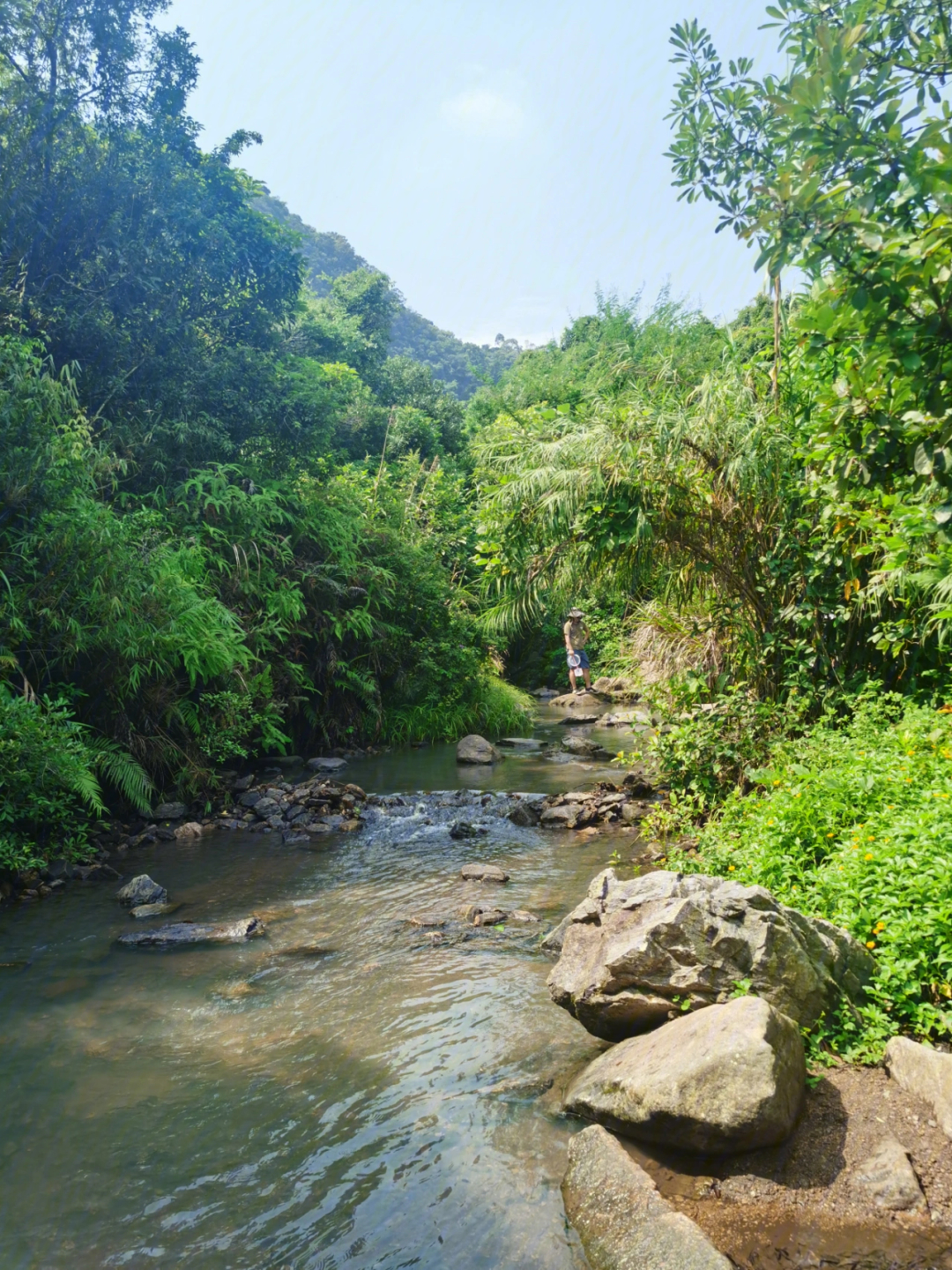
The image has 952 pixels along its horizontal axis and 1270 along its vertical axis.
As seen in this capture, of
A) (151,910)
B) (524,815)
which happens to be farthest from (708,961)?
(524,815)

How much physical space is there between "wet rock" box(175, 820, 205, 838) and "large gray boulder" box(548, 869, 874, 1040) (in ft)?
19.0

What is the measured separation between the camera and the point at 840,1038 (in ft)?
12.3

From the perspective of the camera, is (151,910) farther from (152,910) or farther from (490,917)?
(490,917)

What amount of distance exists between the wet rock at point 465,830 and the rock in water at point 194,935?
2965mm

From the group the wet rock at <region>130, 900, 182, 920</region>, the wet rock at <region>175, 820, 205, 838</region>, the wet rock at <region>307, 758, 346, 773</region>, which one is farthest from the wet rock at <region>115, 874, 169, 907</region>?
the wet rock at <region>307, 758, 346, 773</region>

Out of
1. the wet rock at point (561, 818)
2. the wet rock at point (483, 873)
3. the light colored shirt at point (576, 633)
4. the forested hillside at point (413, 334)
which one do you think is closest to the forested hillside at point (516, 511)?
the wet rock at point (561, 818)

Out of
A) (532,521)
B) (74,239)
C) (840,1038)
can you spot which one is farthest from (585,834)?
(74,239)

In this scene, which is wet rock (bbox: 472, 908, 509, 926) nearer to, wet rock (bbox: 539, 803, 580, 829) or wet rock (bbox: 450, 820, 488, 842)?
wet rock (bbox: 450, 820, 488, 842)

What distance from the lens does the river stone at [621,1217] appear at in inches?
110

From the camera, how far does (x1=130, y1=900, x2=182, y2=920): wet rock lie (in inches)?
262

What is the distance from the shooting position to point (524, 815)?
374 inches

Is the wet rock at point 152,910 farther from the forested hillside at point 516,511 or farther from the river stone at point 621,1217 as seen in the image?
the river stone at point 621,1217

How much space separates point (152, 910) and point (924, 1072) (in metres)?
5.42

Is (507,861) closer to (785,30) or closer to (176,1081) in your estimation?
(176,1081)
